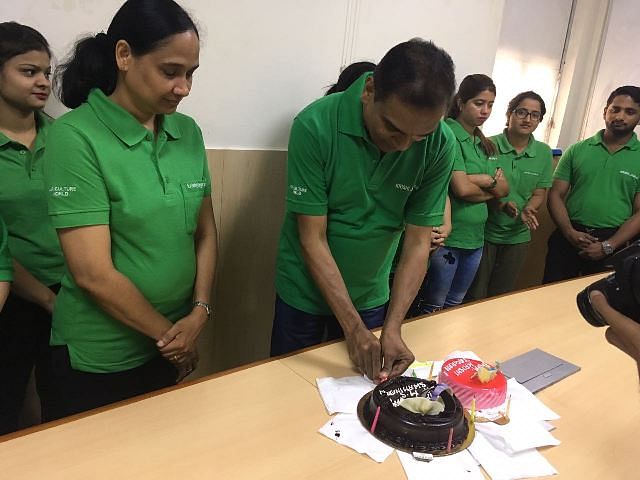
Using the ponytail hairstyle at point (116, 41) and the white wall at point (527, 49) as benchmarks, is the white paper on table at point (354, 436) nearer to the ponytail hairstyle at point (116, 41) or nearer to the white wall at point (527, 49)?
the ponytail hairstyle at point (116, 41)

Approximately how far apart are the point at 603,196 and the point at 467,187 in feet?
3.46

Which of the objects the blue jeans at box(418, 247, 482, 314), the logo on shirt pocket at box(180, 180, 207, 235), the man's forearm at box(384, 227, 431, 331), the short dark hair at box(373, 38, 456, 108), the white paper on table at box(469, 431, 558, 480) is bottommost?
the blue jeans at box(418, 247, 482, 314)

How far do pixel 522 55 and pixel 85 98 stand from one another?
134 inches

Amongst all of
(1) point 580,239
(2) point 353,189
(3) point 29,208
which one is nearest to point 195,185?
(2) point 353,189

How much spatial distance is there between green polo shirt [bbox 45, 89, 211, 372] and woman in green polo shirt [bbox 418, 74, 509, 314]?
4.87 ft

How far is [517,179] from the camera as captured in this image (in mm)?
2748

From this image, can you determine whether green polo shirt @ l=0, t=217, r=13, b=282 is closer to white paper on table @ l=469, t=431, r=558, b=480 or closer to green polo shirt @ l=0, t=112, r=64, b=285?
green polo shirt @ l=0, t=112, r=64, b=285

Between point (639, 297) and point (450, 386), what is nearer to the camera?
point (639, 297)

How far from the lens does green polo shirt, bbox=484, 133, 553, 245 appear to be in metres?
2.72

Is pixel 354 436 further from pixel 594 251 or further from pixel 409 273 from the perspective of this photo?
pixel 594 251

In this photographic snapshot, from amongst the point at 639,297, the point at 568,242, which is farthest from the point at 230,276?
the point at 568,242

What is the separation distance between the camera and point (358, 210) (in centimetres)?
141

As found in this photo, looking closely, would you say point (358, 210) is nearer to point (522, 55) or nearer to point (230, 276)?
point (230, 276)

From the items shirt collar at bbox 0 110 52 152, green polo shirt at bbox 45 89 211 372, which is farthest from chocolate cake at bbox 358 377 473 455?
shirt collar at bbox 0 110 52 152
